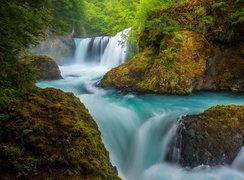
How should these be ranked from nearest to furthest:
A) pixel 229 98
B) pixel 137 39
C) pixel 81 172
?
1. pixel 81 172
2. pixel 229 98
3. pixel 137 39

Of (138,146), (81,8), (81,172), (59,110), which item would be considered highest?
(81,8)

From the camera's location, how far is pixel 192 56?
11.0 metres

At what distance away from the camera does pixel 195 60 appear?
10.9 metres

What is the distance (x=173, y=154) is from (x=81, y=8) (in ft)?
76.4

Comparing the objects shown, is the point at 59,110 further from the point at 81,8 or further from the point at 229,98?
the point at 81,8

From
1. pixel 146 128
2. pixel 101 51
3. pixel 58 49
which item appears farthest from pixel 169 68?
pixel 58 49

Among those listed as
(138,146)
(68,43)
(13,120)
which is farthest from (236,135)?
(68,43)

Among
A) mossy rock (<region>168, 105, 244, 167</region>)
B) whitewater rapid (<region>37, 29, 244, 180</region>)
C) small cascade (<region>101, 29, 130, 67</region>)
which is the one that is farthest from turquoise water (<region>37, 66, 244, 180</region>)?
small cascade (<region>101, 29, 130, 67</region>)

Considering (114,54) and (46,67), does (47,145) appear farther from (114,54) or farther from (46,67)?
(114,54)

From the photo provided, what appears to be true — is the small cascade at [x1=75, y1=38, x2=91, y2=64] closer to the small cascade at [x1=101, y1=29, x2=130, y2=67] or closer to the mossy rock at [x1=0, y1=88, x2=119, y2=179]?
the small cascade at [x1=101, y1=29, x2=130, y2=67]

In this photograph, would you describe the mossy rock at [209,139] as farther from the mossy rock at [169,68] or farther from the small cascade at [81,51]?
the small cascade at [81,51]

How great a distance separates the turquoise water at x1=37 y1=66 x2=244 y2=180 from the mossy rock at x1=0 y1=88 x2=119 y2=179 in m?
2.43

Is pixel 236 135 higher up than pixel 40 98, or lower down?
lower down

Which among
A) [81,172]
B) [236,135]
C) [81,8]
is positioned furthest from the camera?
[81,8]
